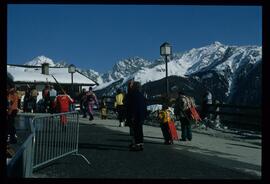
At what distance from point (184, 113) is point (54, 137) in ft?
18.9

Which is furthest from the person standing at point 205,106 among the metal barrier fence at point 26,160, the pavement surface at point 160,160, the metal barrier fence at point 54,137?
the metal barrier fence at point 26,160

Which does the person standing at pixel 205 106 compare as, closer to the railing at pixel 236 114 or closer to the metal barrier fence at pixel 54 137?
the railing at pixel 236 114

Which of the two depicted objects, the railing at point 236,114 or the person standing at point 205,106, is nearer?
the railing at point 236,114

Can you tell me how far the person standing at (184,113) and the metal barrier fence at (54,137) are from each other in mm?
4446

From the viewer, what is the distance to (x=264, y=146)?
7.50 metres

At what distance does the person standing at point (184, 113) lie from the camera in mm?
14992

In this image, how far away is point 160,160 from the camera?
10922 mm

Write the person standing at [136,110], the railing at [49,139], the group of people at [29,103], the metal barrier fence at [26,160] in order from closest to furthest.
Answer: the metal barrier fence at [26,160] < the railing at [49,139] < the person standing at [136,110] < the group of people at [29,103]

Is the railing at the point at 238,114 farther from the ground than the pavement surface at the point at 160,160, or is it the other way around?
the railing at the point at 238,114

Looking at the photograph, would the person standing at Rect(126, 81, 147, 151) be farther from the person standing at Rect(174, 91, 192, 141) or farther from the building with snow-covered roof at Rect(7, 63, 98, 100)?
the building with snow-covered roof at Rect(7, 63, 98, 100)

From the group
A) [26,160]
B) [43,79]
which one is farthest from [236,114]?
[43,79]

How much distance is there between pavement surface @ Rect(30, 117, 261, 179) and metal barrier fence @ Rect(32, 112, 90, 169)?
0.73ft

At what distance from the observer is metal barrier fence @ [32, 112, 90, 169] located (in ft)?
30.7
